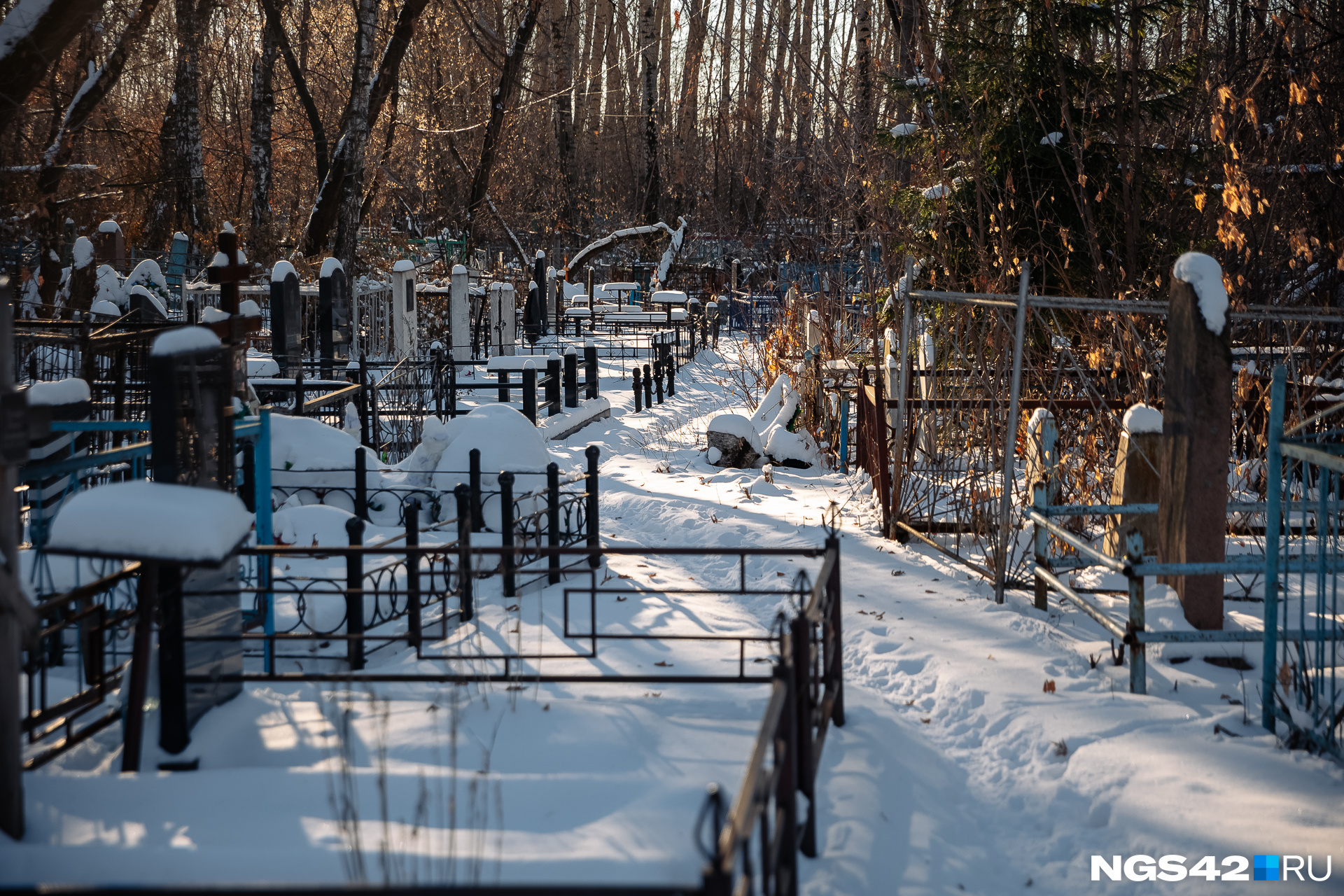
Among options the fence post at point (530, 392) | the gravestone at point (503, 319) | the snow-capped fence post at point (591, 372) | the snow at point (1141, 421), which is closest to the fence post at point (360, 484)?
the fence post at point (530, 392)

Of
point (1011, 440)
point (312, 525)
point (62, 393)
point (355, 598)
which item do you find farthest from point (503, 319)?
point (1011, 440)

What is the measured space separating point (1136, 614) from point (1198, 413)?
115 cm

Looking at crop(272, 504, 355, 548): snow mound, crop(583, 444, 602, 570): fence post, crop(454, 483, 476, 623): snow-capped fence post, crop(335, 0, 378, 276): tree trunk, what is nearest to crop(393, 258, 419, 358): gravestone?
crop(335, 0, 378, 276): tree trunk

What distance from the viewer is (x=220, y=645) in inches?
175

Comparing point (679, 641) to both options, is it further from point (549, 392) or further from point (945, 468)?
point (549, 392)

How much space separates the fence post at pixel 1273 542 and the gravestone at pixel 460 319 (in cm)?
1706

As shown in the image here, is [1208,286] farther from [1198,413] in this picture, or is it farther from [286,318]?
[286,318]

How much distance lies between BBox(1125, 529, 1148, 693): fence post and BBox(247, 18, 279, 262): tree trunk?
21847 mm

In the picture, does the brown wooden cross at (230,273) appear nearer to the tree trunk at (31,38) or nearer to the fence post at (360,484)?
the fence post at (360,484)

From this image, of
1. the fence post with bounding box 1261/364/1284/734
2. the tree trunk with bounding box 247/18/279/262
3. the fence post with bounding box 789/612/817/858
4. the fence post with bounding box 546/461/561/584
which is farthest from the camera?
the tree trunk with bounding box 247/18/279/262

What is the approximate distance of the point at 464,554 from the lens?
17.3ft

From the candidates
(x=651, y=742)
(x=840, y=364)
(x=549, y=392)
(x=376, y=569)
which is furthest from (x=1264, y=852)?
(x=549, y=392)

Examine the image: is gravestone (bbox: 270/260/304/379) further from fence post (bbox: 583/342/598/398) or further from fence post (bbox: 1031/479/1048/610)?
fence post (bbox: 1031/479/1048/610)

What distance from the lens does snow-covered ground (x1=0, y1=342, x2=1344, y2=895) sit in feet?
9.86
